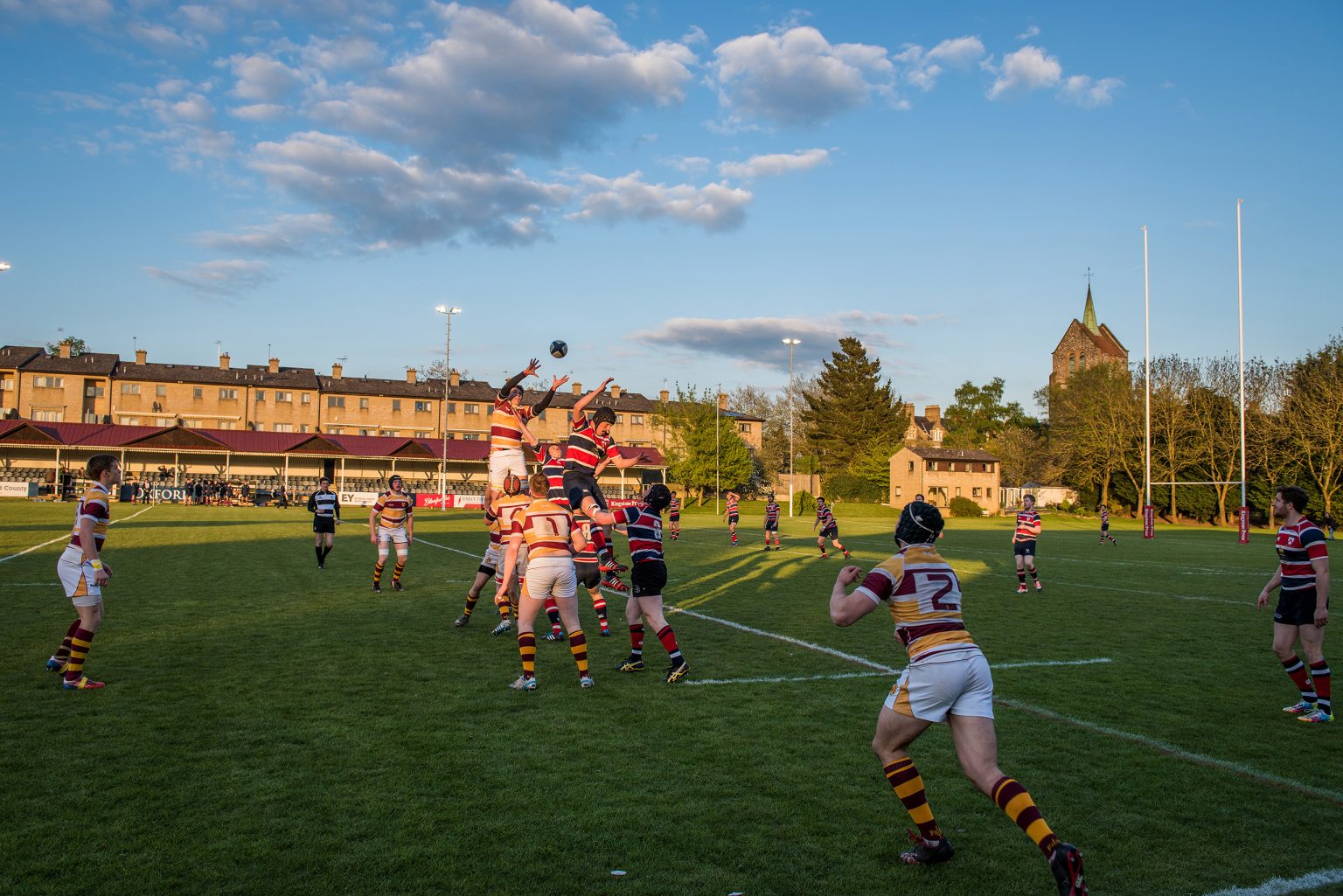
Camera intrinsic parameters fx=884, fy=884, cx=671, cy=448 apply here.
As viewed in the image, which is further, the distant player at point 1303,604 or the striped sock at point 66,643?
the striped sock at point 66,643

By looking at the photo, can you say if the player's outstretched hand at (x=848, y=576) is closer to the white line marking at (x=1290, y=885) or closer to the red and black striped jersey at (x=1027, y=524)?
the white line marking at (x=1290, y=885)

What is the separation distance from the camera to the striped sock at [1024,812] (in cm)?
425

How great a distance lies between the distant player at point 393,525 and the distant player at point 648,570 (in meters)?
7.77

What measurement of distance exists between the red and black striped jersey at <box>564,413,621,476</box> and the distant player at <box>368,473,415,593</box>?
631cm

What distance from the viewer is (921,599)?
4957 mm

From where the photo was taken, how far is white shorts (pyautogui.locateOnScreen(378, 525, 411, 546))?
16.3m

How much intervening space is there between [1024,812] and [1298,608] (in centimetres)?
581

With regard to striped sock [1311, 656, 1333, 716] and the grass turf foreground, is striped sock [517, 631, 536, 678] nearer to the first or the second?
the grass turf foreground

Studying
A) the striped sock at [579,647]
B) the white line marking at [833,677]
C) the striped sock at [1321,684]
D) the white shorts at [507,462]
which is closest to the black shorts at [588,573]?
the white shorts at [507,462]

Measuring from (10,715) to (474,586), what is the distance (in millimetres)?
5900

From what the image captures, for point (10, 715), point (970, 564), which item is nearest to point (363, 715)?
point (10, 715)

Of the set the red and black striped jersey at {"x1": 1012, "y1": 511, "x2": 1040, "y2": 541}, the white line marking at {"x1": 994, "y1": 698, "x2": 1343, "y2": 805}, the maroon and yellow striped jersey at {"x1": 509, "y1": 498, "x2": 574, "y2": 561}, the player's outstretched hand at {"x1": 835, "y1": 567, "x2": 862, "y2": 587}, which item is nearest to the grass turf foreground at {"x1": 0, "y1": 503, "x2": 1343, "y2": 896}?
the white line marking at {"x1": 994, "y1": 698, "x2": 1343, "y2": 805}

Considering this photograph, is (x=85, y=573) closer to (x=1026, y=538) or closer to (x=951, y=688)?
(x=951, y=688)

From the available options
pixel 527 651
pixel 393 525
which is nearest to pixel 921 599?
pixel 527 651
